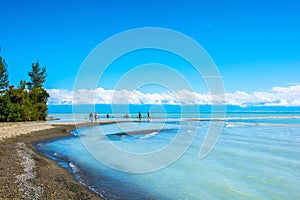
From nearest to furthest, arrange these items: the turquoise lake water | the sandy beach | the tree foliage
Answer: the sandy beach, the turquoise lake water, the tree foliage

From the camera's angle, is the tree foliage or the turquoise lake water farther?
the tree foliage

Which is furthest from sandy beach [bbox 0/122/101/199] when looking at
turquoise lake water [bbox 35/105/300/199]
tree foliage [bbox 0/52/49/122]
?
tree foliage [bbox 0/52/49/122]

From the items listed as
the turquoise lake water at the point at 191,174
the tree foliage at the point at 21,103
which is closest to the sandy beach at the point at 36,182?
the turquoise lake water at the point at 191,174

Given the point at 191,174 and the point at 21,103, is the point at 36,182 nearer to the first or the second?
the point at 191,174

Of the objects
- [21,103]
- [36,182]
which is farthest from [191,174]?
[21,103]

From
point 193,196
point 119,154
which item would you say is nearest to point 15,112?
point 119,154

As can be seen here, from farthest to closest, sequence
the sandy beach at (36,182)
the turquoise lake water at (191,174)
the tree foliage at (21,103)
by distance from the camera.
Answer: the tree foliage at (21,103), the turquoise lake water at (191,174), the sandy beach at (36,182)

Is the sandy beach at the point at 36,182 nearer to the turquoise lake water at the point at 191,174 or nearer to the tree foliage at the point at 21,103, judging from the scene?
the turquoise lake water at the point at 191,174

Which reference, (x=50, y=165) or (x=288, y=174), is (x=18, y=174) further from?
(x=288, y=174)

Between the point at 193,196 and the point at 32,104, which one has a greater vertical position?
the point at 32,104

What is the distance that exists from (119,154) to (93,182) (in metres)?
8.73

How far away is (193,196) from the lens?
11586 mm

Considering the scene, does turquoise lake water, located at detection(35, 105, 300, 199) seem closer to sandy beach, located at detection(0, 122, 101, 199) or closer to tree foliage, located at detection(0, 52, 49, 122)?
sandy beach, located at detection(0, 122, 101, 199)

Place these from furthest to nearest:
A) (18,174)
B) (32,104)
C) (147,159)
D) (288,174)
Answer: (32,104), (147,159), (288,174), (18,174)
